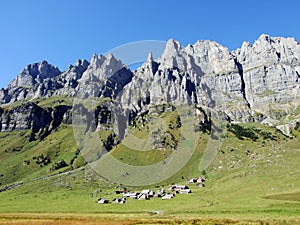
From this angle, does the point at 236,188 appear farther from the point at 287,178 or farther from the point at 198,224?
the point at 198,224

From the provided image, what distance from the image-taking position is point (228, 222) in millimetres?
69562

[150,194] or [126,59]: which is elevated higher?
[126,59]

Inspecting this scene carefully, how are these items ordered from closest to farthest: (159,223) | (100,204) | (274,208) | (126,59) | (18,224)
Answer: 1. (159,223)
2. (18,224)
3. (274,208)
4. (126,59)
5. (100,204)

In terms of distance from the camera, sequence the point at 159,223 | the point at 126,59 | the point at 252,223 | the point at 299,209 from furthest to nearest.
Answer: the point at 126,59 < the point at 299,209 < the point at 159,223 < the point at 252,223

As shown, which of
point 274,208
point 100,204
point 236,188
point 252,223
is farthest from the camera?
point 236,188

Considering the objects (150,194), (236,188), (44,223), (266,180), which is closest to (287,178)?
(266,180)

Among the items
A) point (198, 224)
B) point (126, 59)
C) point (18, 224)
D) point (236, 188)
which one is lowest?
point (236, 188)

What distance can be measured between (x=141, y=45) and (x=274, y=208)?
74.7m

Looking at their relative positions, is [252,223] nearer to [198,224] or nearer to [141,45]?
[198,224]

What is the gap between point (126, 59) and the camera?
116m

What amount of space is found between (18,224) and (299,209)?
254 ft

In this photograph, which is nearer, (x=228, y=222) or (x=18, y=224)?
(x=228, y=222)

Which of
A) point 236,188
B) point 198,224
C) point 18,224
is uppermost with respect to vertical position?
point 18,224

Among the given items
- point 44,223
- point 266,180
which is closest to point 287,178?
point 266,180
